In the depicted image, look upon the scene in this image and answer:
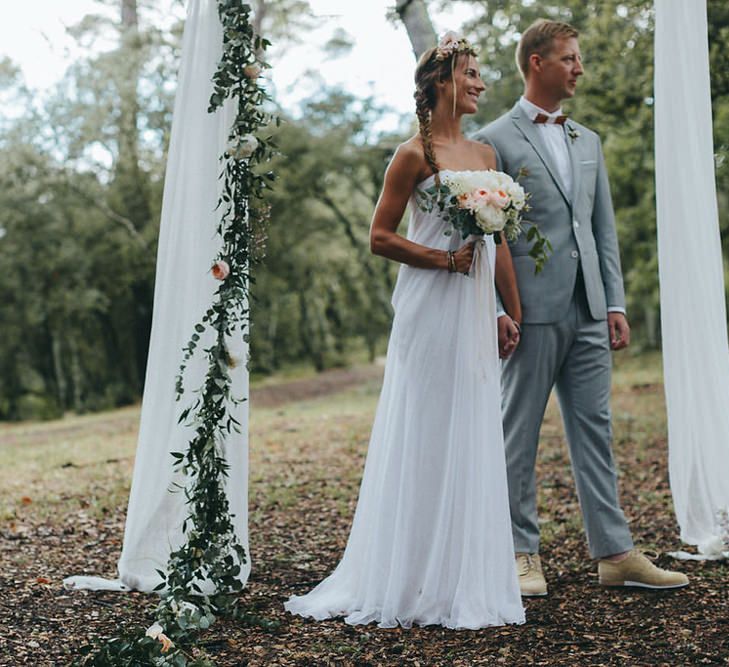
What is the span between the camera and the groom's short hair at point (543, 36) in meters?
3.83

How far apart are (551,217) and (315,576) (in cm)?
189

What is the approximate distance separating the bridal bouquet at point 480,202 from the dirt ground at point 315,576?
1.43 m

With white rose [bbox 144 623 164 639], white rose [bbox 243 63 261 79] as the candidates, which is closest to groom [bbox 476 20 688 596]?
white rose [bbox 243 63 261 79]

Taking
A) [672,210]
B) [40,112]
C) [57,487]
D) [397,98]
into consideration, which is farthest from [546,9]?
[40,112]

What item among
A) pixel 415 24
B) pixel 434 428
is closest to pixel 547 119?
pixel 434 428

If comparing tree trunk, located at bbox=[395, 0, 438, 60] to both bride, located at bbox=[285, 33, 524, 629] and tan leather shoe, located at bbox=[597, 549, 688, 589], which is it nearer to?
bride, located at bbox=[285, 33, 524, 629]

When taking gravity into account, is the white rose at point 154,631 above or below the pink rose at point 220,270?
below

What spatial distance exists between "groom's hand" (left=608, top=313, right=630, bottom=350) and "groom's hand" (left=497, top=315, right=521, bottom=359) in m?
0.45

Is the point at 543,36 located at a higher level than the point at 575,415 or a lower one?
higher

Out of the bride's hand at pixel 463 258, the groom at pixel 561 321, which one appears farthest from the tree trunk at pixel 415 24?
the bride's hand at pixel 463 258

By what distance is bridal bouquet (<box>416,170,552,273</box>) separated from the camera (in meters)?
3.29

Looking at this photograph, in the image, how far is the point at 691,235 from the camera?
3.83 metres

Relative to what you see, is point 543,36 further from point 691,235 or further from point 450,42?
point 691,235

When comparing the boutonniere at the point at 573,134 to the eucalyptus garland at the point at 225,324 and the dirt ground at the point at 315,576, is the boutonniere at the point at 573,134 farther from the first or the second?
the dirt ground at the point at 315,576
